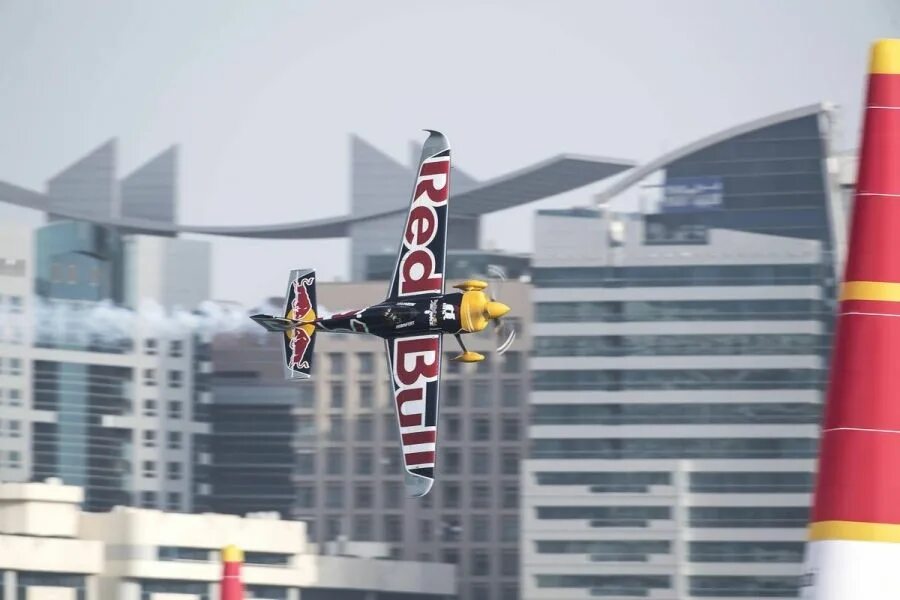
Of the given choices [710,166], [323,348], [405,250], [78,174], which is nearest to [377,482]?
[323,348]

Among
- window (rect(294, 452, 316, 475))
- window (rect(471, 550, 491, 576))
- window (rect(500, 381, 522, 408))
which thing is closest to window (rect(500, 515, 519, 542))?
window (rect(471, 550, 491, 576))

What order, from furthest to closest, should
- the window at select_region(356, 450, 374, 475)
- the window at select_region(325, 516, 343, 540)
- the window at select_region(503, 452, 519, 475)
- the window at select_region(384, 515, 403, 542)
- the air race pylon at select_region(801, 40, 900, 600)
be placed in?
the window at select_region(356, 450, 374, 475)
the window at select_region(325, 516, 343, 540)
the window at select_region(384, 515, 403, 542)
the window at select_region(503, 452, 519, 475)
the air race pylon at select_region(801, 40, 900, 600)

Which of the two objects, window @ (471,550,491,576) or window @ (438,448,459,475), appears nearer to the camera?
window @ (471,550,491,576)

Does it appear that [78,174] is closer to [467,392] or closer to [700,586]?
[467,392]

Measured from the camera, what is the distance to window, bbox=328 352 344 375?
518 ft

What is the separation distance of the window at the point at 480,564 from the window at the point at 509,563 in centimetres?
111

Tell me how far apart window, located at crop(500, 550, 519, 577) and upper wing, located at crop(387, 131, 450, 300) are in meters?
119

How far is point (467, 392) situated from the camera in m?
151

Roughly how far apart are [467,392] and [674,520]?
40.6 m

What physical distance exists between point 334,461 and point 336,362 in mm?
8781

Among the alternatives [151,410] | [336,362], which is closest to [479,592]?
[336,362]

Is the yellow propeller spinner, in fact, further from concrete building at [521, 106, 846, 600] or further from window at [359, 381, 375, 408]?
window at [359, 381, 375, 408]

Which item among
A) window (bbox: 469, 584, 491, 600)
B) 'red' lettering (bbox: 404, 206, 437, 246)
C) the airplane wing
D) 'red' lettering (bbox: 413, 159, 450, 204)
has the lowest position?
window (bbox: 469, 584, 491, 600)

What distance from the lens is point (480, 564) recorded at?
5773 inches
